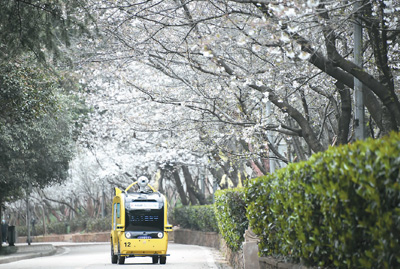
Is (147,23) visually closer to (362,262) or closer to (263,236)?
(263,236)

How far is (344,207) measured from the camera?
19.4ft

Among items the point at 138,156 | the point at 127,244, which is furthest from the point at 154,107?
the point at 138,156

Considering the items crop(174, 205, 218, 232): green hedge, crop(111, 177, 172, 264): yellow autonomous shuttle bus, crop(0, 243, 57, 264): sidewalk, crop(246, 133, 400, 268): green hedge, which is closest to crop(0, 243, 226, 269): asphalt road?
crop(111, 177, 172, 264): yellow autonomous shuttle bus

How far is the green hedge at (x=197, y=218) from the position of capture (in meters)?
29.2

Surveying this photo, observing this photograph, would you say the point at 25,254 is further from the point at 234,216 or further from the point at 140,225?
the point at 234,216

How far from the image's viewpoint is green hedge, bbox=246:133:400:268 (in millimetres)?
4754

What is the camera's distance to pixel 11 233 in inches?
1375

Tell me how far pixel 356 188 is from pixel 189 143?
19.0 m

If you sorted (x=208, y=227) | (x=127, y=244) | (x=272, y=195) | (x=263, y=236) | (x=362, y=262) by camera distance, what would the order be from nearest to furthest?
(x=362, y=262), (x=272, y=195), (x=263, y=236), (x=127, y=244), (x=208, y=227)

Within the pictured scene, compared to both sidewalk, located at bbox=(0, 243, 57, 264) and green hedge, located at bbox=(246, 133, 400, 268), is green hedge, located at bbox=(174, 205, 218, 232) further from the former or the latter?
green hedge, located at bbox=(246, 133, 400, 268)

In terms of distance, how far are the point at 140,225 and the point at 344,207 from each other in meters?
13.7

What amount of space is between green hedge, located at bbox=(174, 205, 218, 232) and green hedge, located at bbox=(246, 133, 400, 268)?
64.4ft

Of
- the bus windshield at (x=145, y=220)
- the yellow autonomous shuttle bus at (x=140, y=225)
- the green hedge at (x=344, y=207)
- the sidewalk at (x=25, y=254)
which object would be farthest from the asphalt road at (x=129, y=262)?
the green hedge at (x=344, y=207)

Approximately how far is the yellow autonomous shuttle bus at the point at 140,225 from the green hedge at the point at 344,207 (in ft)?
33.5
